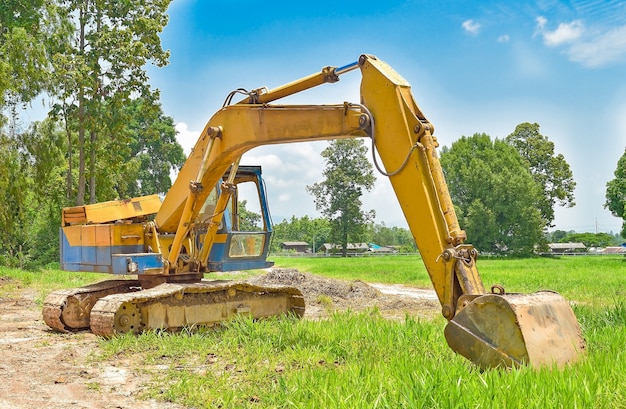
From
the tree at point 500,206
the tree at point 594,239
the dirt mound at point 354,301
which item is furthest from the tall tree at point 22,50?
the tree at point 594,239

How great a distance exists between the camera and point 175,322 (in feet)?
31.9

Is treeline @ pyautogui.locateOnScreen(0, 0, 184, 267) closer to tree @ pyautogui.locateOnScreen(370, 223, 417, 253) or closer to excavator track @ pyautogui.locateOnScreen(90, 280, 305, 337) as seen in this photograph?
excavator track @ pyautogui.locateOnScreen(90, 280, 305, 337)

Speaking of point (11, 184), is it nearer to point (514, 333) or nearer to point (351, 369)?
point (351, 369)

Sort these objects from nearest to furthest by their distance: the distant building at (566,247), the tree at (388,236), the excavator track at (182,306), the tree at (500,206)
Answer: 1. the excavator track at (182,306)
2. the tree at (500,206)
3. the distant building at (566,247)
4. the tree at (388,236)

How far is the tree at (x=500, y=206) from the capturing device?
61406 mm

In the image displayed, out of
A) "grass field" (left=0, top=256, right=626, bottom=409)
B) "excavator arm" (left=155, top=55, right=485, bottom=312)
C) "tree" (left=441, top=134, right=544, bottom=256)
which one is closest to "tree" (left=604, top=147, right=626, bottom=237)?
"tree" (left=441, top=134, right=544, bottom=256)

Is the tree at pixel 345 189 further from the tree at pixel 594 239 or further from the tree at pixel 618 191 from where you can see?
the tree at pixel 594 239

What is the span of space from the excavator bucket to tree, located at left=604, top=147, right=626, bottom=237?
5111 cm

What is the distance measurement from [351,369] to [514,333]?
1.45m

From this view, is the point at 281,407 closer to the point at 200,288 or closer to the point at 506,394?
the point at 506,394

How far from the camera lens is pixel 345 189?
237 ft

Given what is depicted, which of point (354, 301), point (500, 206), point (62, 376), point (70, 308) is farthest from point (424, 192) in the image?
point (500, 206)

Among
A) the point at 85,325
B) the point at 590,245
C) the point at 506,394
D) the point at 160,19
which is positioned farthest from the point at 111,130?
the point at 590,245

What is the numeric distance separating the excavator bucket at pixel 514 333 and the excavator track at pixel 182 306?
4.73 meters
